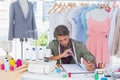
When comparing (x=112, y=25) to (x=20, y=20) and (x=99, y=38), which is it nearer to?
(x=99, y=38)

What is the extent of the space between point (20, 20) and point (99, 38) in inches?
39.7

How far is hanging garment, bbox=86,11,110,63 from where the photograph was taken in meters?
3.08

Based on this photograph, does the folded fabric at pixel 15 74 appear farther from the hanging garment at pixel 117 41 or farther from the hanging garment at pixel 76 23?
the hanging garment at pixel 117 41

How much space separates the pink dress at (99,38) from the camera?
3078mm

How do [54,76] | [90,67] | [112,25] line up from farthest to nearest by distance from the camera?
[112,25] < [90,67] < [54,76]

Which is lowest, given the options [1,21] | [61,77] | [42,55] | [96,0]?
[61,77]

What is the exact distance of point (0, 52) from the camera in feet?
10.6

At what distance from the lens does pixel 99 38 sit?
310 centimetres

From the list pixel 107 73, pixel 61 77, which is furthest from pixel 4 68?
pixel 107 73

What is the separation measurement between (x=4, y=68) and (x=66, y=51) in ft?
2.22

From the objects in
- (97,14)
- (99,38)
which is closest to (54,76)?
(99,38)

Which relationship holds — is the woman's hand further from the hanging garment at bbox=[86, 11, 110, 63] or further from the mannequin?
the mannequin

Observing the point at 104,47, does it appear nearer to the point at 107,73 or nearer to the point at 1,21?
the point at 107,73

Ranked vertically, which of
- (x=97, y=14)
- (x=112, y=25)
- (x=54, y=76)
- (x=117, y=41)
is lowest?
(x=54, y=76)
